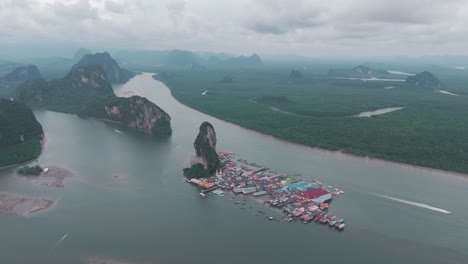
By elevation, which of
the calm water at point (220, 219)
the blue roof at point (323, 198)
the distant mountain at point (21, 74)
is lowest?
the calm water at point (220, 219)

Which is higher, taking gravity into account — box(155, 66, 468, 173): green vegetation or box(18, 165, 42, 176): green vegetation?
box(155, 66, 468, 173): green vegetation

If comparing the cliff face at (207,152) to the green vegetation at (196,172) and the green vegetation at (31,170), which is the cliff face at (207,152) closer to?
the green vegetation at (196,172)

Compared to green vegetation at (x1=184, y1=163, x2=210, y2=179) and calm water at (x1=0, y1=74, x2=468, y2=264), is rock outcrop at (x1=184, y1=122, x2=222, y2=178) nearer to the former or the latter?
green vegetation at (x1=184, y1=163, x2=210, y2=179)

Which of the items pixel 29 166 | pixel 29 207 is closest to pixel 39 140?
pixel 29 166

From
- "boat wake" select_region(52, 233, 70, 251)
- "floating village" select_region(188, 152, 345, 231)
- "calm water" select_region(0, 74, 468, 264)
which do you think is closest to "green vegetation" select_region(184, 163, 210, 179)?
"floating village" select_region(188, 152, 345, 231)

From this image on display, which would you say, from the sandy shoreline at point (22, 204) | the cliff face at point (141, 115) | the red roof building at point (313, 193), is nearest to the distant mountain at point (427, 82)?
the cliff face at point (141, 115)

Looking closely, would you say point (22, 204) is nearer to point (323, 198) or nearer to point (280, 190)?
point (280, 190)

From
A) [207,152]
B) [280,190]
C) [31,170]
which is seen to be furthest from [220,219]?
[31,170]
